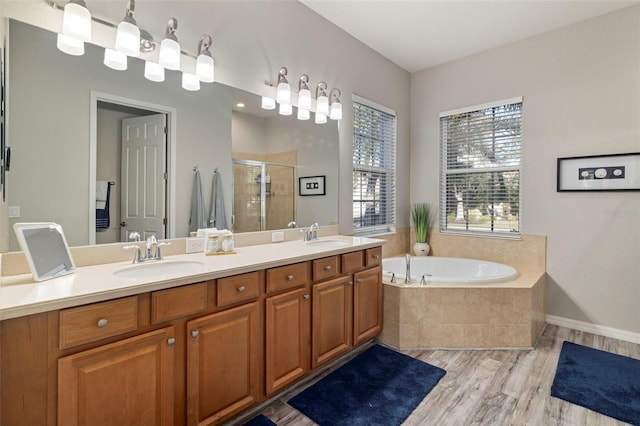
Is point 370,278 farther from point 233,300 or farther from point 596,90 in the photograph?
point 596,90

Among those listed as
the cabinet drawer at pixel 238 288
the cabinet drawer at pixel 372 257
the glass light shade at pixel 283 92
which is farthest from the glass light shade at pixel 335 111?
the cabinet drawer at pixel 238 288

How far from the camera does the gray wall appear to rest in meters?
2.76

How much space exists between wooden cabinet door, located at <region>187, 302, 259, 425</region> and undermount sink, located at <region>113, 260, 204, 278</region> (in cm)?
29

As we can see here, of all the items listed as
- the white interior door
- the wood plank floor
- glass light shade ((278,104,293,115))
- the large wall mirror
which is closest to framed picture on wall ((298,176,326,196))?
the large wall mirror

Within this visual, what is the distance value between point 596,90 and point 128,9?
364 centimetres

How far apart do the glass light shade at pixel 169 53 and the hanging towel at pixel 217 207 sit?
664mm

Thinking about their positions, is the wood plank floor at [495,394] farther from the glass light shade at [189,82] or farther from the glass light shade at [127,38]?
the glass light shade at [127,38]

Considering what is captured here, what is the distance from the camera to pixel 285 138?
2.61m

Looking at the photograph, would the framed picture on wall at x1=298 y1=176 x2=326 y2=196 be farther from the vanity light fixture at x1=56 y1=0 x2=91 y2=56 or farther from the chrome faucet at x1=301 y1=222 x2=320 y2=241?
the vanity light fixture at x1=56 y1=0 x2=91 y2=56

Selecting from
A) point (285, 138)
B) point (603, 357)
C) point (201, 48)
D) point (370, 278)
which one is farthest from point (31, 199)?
point (603, 357)

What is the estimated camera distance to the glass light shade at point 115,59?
1661 mm

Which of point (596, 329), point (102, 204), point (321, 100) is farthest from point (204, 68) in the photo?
point (596, 329)

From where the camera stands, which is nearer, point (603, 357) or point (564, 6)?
point (603, 357)

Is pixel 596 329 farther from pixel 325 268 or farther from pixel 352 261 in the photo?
pixel 325 268
